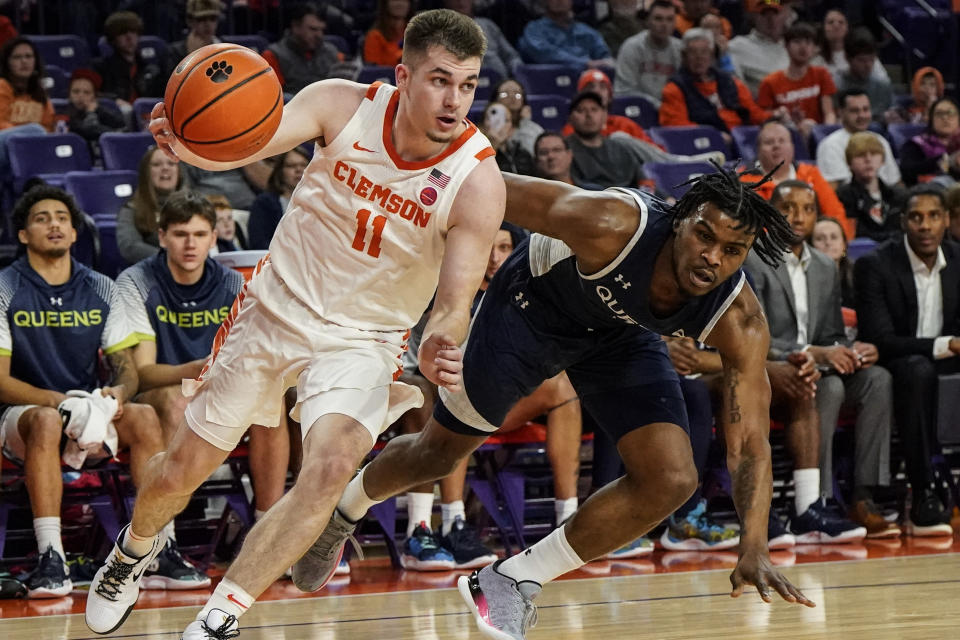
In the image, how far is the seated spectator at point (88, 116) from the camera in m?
9.02

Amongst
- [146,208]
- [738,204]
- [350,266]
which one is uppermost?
[738,204]

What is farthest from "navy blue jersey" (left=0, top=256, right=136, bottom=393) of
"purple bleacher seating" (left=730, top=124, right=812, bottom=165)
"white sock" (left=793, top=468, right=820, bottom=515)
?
"purple bleacher seating" (left=730, top=124, right=812, bottom=165)

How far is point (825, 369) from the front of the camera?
22.5 ft

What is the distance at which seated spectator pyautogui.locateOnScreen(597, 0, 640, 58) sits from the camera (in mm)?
12102

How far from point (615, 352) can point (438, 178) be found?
98 cm

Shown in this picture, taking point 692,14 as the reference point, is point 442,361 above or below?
above

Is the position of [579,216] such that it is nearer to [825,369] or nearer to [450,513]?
[450,513]

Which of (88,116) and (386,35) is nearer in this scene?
(88,116)

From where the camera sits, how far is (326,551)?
4.64 metres

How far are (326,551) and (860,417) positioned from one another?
343 centimetres

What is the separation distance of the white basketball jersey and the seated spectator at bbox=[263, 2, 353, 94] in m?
6.31

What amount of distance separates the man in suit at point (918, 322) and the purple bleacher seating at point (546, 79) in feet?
13.8

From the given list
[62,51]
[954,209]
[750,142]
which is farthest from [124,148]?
[954,209]

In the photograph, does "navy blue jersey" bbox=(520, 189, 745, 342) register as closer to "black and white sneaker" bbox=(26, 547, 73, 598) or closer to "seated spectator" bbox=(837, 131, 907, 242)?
"black and white sneaker" bbox=(26, 547, 73, 598)
